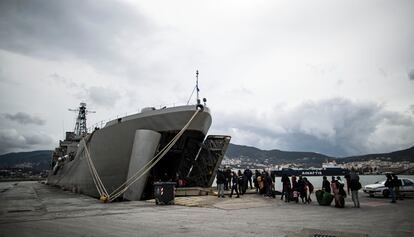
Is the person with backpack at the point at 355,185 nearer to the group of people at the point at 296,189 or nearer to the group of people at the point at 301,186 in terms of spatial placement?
the group of people at the point at 301,186

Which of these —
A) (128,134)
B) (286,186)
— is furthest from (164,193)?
(286,186)

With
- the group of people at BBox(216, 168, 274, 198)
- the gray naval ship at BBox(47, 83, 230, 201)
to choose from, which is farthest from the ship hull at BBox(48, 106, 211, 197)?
the group of people at BBox(216, 168, 274, 198)

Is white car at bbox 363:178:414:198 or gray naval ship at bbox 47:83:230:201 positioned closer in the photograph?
gray naval ship at bbox 47:83:230:201

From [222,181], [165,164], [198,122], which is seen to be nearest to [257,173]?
[222,181]

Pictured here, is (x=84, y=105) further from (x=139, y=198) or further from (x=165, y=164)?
(x=139, y=198)

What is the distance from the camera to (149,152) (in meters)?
15.0

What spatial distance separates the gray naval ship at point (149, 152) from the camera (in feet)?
49.0

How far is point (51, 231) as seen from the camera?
671cm

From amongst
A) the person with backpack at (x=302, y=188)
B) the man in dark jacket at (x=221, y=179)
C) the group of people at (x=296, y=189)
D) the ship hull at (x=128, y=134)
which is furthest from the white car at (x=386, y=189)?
the ship hull at (x=128, y=134)

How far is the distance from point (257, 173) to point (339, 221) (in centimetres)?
924

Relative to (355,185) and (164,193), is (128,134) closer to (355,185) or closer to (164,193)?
(164,193)

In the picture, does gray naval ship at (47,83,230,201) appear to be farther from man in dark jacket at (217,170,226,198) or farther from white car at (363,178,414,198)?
white car at (363,178,414,198)

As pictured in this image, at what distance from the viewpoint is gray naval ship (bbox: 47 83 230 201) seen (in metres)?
14.9

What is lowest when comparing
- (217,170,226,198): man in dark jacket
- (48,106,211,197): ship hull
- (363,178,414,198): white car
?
(363,178,414,198): white car
